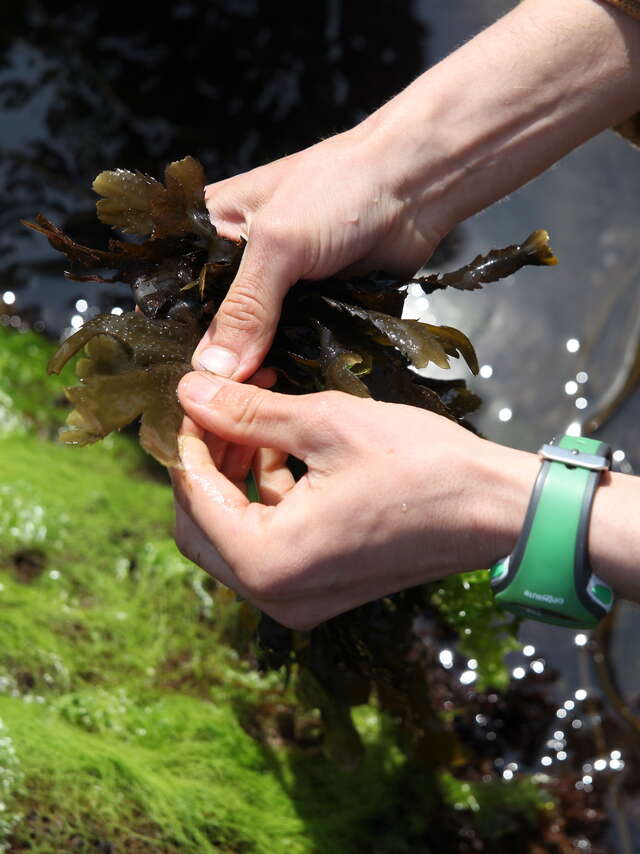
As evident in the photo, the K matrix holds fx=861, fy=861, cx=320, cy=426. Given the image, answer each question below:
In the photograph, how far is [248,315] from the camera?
1995 mm

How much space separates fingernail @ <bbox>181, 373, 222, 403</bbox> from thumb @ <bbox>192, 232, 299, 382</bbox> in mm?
71

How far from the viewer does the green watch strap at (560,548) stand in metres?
1.68

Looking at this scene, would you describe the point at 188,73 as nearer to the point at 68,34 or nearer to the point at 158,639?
the point at 68,34

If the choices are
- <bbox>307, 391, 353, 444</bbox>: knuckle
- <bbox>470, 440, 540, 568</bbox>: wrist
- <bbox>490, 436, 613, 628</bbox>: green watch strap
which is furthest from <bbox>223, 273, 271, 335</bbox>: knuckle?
<bbox>490, 436, 613, 628</bbox>: green watch strap

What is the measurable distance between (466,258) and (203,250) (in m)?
2.39

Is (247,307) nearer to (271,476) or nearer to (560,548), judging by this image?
(271,476)

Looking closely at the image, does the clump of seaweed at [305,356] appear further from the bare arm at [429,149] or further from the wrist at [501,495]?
the wrist at [501,495]

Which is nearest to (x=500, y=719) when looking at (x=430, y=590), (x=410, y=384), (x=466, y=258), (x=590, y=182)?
(x=430, y=590)

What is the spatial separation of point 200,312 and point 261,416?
446 millimetres

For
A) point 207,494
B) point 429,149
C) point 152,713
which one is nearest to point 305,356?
point 207,494

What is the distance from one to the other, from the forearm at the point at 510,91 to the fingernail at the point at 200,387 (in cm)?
71

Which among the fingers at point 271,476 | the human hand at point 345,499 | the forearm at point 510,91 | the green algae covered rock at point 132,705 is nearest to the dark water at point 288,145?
the green algae covered rock at point 132,705

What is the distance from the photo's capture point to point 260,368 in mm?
2127

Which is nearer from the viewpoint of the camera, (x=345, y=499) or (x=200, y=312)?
(x=345, y=499)
